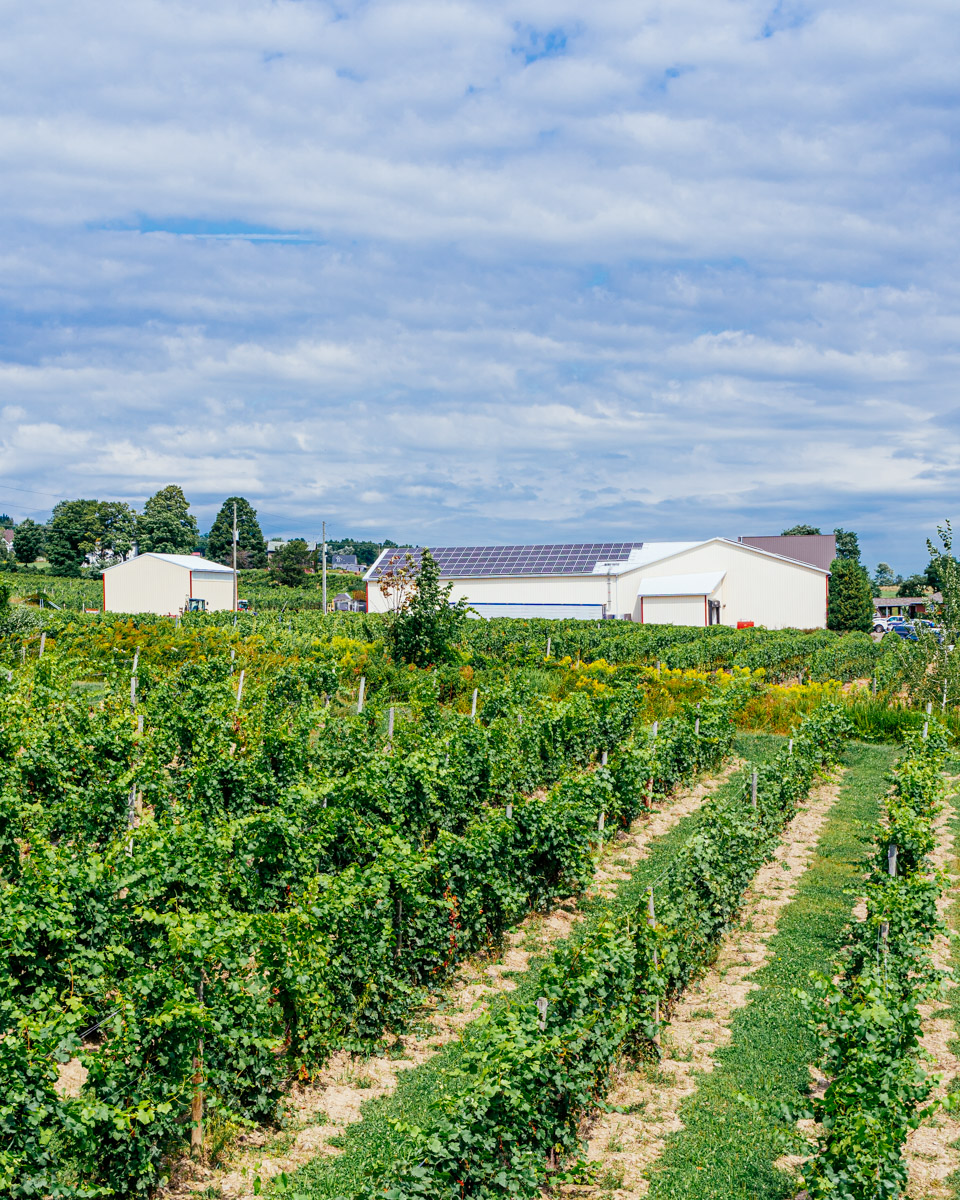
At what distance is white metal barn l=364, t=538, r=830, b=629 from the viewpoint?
168 ft

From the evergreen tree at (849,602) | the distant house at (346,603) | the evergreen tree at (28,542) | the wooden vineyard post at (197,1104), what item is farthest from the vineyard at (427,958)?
the evergreen tree at (28,542)

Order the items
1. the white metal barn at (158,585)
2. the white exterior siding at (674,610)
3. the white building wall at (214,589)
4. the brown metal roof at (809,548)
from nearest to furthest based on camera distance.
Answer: the white metal barn at (158,585) < the white exterior siding at (674,610) < the white building wall at (214,589) < the brown metal roof at (809,548)

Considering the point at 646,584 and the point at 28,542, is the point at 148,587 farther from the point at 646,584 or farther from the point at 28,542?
the point at 28,542

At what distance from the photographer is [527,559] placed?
55938mm

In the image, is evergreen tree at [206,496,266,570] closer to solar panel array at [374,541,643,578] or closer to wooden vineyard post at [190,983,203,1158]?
solar panel array at [374,541,643,578]

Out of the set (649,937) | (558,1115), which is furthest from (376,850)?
(558,1115)

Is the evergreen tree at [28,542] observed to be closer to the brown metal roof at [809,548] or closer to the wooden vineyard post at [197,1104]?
the brown metal roof at [809,548]

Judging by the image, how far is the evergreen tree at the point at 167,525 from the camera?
313ft

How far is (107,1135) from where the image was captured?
5625mm

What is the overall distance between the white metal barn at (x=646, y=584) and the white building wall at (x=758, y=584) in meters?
0.05

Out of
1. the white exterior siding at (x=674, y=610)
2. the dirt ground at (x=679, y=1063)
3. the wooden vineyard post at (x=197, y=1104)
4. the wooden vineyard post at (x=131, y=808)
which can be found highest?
the white exterior siding at (x=674, y=610)

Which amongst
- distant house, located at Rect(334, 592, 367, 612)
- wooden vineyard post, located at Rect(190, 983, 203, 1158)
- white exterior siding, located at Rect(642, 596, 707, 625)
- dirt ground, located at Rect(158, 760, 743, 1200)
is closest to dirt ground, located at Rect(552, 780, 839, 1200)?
dirt ground, located at Rect(158, 760, 743, 1200)

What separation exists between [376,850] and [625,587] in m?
43.5

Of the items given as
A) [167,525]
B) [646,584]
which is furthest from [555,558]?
[167,525]
